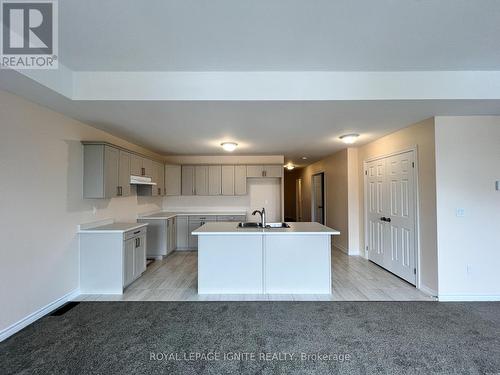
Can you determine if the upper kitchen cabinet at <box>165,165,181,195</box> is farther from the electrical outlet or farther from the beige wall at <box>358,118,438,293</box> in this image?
the electrical outlet

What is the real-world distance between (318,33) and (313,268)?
2814 mm

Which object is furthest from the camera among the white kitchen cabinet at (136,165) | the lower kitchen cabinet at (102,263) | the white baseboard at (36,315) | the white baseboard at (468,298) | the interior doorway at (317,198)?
the interior doorway at (317,198)

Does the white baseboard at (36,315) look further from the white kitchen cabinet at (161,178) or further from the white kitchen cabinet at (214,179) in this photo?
the white kitchen cabinet at (214,179)

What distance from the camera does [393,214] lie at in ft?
13.1

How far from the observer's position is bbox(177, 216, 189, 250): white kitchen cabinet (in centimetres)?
571

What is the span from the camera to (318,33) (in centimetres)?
185

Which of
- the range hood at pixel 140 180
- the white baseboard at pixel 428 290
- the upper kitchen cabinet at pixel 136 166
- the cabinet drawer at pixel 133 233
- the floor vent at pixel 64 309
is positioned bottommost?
the floor vent at pixel 64 309

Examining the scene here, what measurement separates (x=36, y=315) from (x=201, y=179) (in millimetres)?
3981

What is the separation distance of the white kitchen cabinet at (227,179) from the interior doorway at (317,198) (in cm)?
294

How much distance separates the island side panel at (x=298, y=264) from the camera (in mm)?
3332

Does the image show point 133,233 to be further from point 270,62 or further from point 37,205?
point 270,62

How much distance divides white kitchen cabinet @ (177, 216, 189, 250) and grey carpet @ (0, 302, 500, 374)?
2.69 m

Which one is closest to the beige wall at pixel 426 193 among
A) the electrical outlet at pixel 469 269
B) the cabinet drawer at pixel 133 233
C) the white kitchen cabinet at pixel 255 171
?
the electrical outlet at pixel 469 269

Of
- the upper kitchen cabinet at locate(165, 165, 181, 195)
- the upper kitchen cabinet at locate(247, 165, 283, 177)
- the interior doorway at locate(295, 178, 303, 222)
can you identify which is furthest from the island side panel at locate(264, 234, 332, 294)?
the interior doorway at locate(295, 178, 303, 222)
